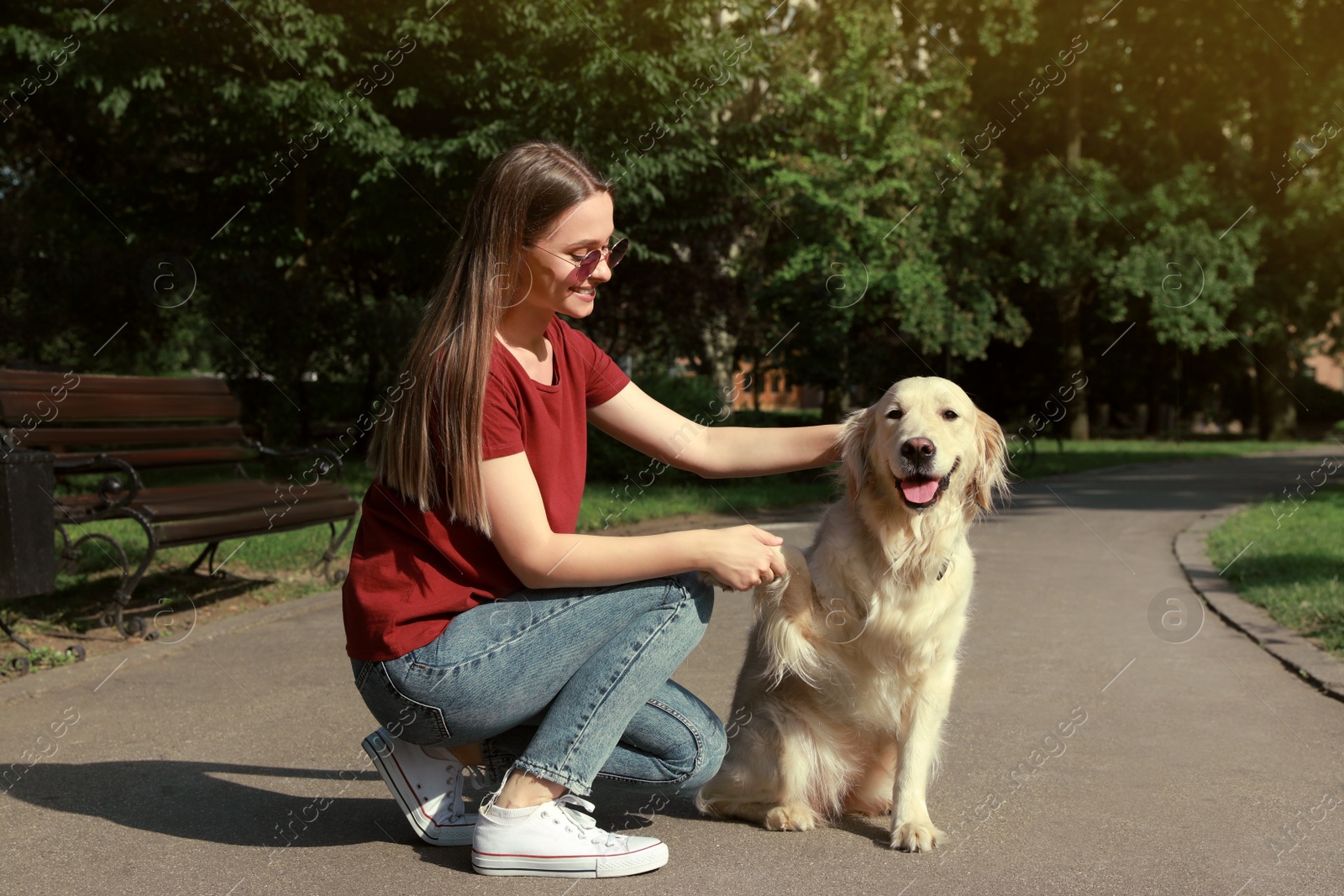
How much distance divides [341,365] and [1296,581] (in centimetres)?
1585

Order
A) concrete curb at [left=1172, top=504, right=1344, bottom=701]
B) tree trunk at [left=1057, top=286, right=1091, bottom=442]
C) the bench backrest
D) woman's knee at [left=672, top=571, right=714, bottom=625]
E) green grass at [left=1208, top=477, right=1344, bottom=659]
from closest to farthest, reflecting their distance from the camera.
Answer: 1. woman's knee at [left=672, top=571, right=714, bottom=625]
2. concrete curb at [left=1172, top=504, right=1344, bottom=701]
3. the bench backrest
4. green grass at [left=1208, top=477, right=1344, bottom=659]
5. tree trunk at [left=1057, top=286, right=1091, bottom=442]

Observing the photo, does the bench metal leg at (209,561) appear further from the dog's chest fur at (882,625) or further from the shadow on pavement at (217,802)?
the dog's chest fur at (882,625)

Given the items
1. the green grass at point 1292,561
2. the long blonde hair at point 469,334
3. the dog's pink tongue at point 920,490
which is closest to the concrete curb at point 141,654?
the long blonde hair at point 469,334

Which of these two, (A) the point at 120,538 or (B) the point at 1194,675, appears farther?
(A) the point at 120,538

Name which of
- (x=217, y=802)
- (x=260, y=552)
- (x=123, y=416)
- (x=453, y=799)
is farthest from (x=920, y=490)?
(x=260, y=552)

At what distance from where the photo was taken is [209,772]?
4074 millimetres

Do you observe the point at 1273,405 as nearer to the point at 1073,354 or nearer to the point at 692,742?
the point at 1073,354

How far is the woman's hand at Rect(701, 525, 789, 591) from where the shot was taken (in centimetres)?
301

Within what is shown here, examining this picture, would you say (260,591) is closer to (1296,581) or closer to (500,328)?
(500,328)

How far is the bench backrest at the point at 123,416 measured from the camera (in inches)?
251

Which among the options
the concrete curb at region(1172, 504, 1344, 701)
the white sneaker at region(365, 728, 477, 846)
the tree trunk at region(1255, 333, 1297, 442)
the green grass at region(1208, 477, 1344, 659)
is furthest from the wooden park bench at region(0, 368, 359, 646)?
the tree trunk at region(1255, 333, 1297, 442)

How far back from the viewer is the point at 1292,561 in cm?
869

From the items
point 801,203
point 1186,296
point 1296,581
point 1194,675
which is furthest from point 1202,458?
point 1194,675

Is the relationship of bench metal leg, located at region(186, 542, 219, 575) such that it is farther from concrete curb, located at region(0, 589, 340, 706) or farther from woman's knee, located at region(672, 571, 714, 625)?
woman's knee, located at region(672, 571, 714, 625)
